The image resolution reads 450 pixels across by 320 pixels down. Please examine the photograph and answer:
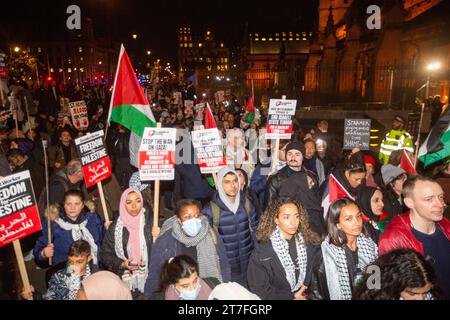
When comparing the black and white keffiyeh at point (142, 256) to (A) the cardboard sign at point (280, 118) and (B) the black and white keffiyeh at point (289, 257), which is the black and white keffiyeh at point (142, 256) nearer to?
(B) the black and white keffiyeh at point (289, 257)

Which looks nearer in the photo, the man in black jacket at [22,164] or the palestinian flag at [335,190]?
the palestinian flag at [335,190]

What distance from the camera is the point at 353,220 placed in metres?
3.68

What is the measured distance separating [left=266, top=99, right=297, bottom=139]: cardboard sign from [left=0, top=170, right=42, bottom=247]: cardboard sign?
15.2ft

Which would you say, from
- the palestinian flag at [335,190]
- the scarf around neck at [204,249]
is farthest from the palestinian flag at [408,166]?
the scarf around neck at [204,249]

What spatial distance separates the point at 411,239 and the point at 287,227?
118 centimetres

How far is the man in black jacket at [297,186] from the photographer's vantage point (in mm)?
5625

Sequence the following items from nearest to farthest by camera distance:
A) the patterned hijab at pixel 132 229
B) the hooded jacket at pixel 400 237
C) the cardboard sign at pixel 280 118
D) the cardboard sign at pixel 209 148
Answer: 1. the hooded jacket at pixel 400 237
2. the patterned hijab at pixel 132 229
3. the cardboard sign at pixel 209 148
4. the cardboard sign at pixel 280 118

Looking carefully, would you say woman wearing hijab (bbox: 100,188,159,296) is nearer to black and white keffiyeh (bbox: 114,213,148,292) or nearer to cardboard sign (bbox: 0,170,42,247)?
black and white keffiyeh (bbox: 114,213,148,292)

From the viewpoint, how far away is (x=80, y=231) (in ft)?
15.4

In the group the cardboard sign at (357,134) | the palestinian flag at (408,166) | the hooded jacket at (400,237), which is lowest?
the hooded jacket at (400,237)

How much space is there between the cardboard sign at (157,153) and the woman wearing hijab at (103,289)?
2.24m

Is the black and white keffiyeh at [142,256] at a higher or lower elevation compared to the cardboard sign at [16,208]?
lower
